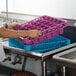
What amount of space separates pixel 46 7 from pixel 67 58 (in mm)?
768

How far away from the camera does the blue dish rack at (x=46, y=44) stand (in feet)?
4.87

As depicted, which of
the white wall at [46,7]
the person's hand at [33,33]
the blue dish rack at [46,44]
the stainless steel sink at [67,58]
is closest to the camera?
the stainless steel sink at [67,58]

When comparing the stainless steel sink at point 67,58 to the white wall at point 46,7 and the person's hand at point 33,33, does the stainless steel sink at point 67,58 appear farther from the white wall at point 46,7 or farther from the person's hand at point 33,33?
the white wall at point 46,7

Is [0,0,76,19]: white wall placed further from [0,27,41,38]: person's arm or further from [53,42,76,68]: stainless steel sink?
[0,27,41,38]: person's arm

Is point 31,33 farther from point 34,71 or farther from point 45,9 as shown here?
point 34,71

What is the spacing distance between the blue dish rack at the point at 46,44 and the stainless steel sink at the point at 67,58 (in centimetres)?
10

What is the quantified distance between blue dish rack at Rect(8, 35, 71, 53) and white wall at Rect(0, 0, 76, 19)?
0.90 feet

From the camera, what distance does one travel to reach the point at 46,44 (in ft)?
5.00

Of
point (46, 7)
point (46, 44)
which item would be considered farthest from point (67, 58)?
point (46, 7)

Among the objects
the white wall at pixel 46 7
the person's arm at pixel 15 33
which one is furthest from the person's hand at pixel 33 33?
the white wall at pixel 46 7

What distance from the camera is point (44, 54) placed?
1.39 metres

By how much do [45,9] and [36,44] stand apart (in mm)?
640

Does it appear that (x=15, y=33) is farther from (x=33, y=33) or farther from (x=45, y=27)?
(x=45, y=27)

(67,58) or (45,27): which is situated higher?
(45,27)
